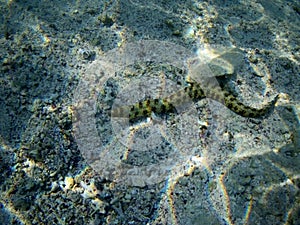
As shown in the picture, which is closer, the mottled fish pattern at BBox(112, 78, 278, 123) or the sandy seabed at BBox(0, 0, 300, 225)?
the sandy seabed at BBox(0, 0, 300, 225)

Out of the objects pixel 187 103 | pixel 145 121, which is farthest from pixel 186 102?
pixel 145 121

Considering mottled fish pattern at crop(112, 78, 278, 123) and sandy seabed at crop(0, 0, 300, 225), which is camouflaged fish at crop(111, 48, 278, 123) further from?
sandy seabed at crop(0, 0, 300, 225)

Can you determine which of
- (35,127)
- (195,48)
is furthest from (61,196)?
(195,48)

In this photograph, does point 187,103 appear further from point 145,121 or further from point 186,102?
point 145,121

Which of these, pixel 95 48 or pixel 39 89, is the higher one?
pixel 95 48

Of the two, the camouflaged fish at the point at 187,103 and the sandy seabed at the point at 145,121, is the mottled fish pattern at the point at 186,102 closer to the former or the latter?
the camouflaged fish at the point at 187,103

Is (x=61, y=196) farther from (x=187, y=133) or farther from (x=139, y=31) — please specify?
(x=139, y=31)

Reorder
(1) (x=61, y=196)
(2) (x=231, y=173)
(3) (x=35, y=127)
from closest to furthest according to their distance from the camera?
(1) (x=61, y=196) → (2) (x=231, y=173) → (3) (x=35, y=127)

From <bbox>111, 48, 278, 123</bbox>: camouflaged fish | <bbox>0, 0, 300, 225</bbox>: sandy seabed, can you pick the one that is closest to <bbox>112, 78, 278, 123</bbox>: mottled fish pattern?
<bbox>111, 48, 278, 123</bbox>: camouflaged fish
